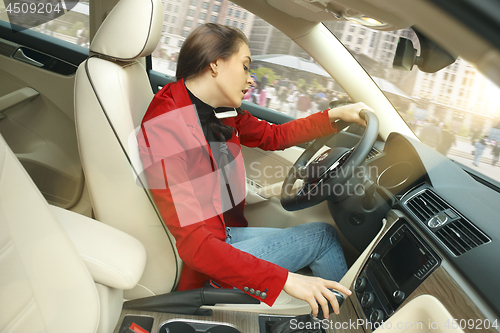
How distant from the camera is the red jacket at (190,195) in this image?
0.89 meters

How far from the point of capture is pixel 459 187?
105 centimetres

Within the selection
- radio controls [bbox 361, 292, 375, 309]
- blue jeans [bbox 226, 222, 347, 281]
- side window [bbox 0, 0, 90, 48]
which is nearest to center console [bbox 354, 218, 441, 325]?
radio controls [bbox 361, 292, 375, 309]

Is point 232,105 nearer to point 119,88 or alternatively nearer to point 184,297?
point 119,88

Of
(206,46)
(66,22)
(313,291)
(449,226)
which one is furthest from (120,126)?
(66,22)

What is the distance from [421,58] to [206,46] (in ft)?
1.94

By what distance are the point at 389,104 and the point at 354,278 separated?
25.2 inches

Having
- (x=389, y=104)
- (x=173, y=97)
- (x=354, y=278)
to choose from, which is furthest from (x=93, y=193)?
A: (x=389, y=104)

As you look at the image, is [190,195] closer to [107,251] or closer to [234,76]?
[107,251]

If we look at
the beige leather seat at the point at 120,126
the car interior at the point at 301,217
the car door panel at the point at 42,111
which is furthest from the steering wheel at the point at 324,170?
the car door panel at the point at 42,111

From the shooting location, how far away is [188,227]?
2.91 feet

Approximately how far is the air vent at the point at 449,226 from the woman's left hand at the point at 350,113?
33 cm

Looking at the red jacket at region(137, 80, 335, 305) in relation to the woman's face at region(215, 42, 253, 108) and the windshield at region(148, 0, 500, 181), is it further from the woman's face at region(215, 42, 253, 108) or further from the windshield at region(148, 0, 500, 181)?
the windshield at region(148, 0, 500, 181)

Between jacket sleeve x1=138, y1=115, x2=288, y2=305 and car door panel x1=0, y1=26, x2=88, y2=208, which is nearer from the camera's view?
jacket sleeve x1=138, y1=115, x2=288, y2=305

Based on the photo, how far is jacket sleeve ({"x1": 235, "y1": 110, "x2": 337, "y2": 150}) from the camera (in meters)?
1.40
